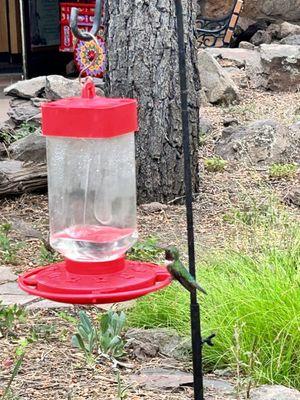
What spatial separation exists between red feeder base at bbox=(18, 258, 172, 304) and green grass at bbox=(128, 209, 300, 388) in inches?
35.7

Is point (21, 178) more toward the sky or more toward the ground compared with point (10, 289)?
more toward the sky

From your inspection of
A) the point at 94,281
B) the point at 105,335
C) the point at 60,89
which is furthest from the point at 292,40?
the point at 94,281

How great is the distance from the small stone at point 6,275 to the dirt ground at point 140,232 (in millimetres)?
39

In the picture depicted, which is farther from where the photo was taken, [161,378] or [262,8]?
[262,8]

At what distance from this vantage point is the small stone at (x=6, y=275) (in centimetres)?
482

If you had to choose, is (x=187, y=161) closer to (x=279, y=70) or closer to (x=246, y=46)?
(x=279, y=70)

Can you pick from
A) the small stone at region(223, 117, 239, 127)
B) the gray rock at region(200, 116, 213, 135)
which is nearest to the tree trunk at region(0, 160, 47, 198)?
the gray rock at region(200, 116, 213, 135)

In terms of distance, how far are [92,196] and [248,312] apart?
1.46 metres

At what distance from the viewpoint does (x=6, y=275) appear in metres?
4.90

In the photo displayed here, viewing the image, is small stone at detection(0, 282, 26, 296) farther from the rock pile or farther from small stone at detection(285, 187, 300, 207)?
small stone at detection(285, 187, 300, 207)

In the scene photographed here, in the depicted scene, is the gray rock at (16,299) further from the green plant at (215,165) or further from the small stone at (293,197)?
the green plant at (215,165)

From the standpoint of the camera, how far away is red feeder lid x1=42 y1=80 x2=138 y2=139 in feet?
6.81

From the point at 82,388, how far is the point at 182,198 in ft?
9.77

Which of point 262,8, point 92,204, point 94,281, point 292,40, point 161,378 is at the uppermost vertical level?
point 92,204
